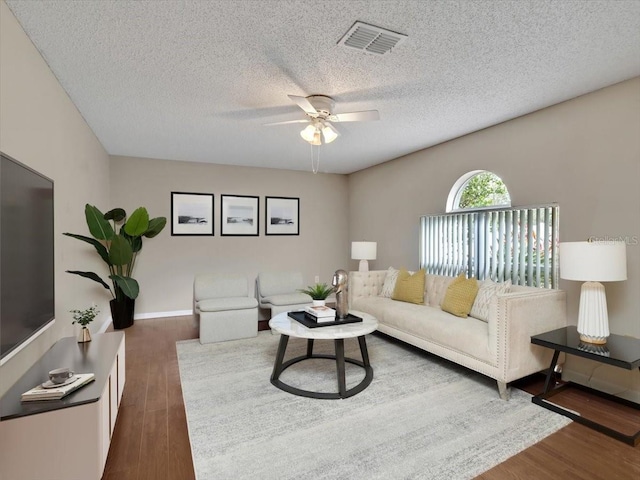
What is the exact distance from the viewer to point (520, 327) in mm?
2699

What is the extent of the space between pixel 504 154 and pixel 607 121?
3.14ft

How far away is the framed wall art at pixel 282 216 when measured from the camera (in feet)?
20.4

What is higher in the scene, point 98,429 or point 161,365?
point 98,429

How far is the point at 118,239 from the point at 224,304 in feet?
4.82

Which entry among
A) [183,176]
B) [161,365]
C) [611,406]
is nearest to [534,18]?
[611,406]

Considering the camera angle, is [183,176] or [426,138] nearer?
[426,138]

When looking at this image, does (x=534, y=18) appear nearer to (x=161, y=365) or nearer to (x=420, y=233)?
(x=420, y=233)

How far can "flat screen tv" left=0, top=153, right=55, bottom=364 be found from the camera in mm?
1538

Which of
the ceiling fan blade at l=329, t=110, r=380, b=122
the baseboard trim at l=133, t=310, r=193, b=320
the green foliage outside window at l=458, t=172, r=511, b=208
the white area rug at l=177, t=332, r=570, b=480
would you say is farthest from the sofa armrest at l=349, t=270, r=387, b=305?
the baseboard trim at l=133, t=310, r=193, b=320

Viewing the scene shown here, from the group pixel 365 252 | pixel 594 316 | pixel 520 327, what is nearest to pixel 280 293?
pixel 365 252

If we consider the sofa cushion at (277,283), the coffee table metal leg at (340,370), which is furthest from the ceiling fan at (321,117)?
the sofa cushion at (277,283)

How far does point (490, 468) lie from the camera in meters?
1.87

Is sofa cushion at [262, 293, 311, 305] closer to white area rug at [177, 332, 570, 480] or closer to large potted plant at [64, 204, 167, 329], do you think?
white area rug at [177, 332, 570, 480]

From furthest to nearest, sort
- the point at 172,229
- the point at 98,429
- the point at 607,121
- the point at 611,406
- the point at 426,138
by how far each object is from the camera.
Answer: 1. the point at 172,229
2. the point at 426,138
3. the point at 607,121
4. the point at 611,406
5. the point at 98,429
